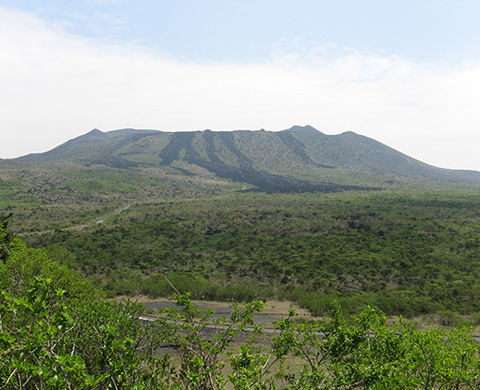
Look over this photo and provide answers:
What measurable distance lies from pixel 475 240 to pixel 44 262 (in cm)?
8304

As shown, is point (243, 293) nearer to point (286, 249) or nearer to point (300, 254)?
point (300, 254)

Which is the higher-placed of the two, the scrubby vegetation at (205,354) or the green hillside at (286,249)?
the scrubby vegetation at (205,354)

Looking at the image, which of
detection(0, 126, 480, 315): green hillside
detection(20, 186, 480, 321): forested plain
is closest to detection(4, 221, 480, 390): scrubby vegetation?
detection(20, 186, 480, 321): forested plain

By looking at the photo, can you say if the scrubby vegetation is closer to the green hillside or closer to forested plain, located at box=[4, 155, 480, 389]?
forested plain, located at box=[4, 155, 480, 389]

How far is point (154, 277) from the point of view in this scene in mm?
50125

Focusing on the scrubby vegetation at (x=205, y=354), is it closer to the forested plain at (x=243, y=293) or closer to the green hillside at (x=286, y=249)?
the forested plain at (x=243, y=293)

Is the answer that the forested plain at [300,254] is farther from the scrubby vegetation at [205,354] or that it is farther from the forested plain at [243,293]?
the scrubby vegetation at [205,354]

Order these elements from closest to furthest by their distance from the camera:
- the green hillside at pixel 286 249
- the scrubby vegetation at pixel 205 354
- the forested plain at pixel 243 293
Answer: the scrubby vegetation at pixel 205 354 → the forested plain at pixel 243 293 → the green hillside at pixel 286 249

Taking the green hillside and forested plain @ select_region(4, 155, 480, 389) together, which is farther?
the green hillside

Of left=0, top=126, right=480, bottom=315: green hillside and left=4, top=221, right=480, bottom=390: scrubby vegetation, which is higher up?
left=4, top=221, right=480, bottom=390: scrubby vegetation

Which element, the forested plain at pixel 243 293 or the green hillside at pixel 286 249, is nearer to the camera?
the forested plain at pixel 243 293

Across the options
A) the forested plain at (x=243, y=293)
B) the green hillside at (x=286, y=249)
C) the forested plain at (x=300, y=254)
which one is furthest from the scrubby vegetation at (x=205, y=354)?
the green hillside at (x=286, y=249)

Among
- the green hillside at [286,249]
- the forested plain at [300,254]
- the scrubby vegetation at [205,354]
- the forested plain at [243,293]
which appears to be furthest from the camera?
the green hillside at [286,249]

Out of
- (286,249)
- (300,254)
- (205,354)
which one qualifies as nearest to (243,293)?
(300,254)
